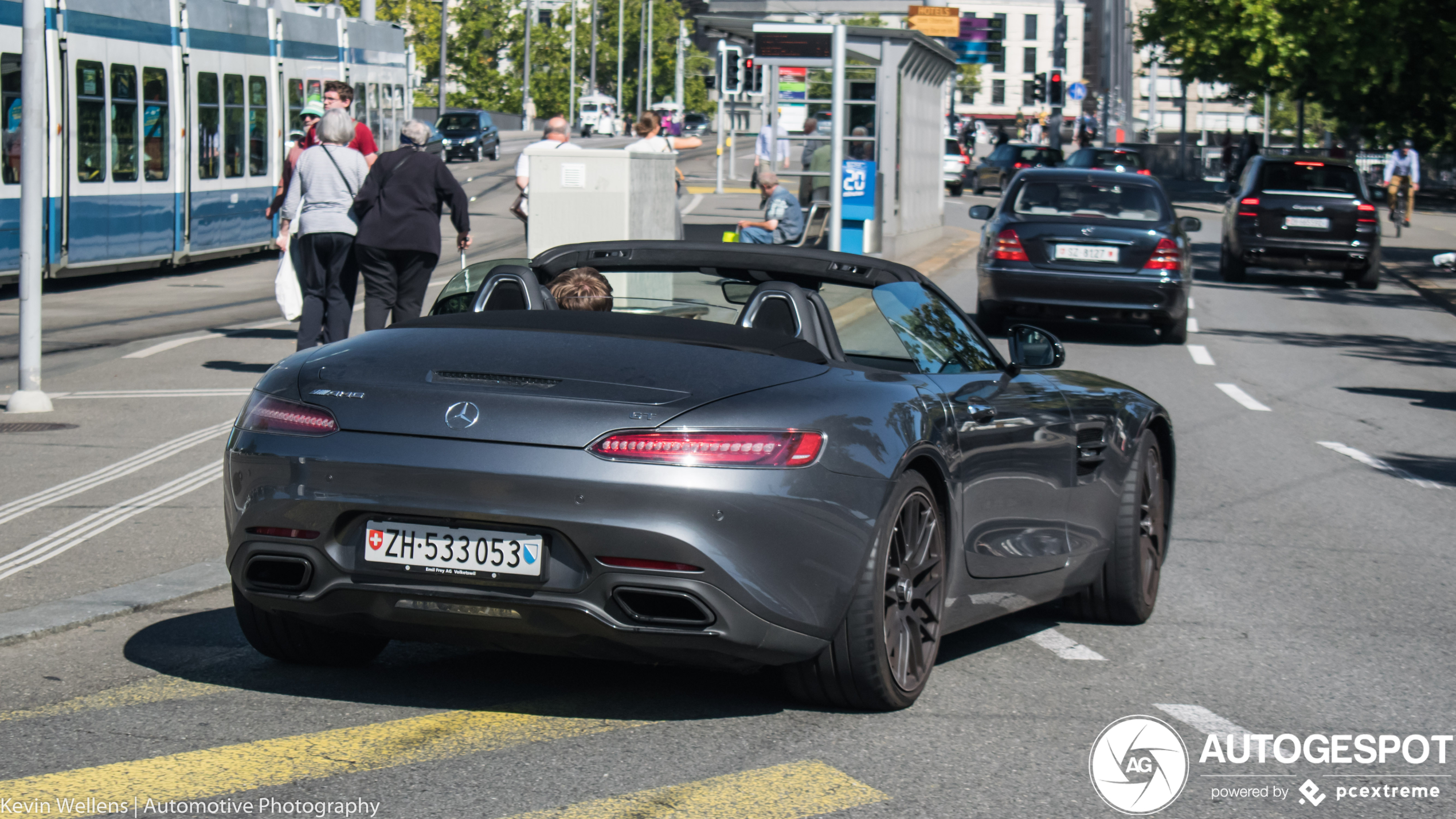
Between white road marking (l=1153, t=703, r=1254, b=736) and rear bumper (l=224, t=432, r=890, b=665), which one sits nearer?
rear bumper (l=224, t=432, r=890, b=665)

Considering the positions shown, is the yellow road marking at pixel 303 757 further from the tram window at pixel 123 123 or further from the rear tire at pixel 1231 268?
the rear tire at pixel 1231 268

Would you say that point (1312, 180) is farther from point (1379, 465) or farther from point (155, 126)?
point (155, 126)

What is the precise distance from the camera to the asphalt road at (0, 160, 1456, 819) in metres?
4.06

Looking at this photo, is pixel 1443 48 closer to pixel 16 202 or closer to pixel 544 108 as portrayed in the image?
pixel 16 202

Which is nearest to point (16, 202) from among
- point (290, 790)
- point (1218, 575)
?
point (1218, 575)

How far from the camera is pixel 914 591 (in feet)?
15.9

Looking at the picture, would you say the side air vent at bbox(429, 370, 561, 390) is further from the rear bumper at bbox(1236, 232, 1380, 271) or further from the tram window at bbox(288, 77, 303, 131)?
the rear bumper at bbox(1236, 232, 1380, 271)

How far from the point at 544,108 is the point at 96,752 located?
96.7 meters

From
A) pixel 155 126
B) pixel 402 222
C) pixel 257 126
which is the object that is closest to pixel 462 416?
pixel 402 222

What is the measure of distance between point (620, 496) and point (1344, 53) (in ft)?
105

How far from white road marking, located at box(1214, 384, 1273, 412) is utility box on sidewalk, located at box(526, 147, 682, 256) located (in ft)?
17.3

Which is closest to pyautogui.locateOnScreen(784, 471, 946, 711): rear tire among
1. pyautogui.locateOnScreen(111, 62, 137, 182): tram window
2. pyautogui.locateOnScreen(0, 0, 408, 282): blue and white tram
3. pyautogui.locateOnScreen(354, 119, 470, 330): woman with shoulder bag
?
pyautogui.locateOnScreen(354, 119, 470, 330): woman with shoulder bag

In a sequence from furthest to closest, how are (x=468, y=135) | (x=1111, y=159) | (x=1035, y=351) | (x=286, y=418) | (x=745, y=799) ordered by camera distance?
(x=468, y=135)
(x=1111, y=159)
(x=1035, y=351)
(x=286, y=418)
(x=745, y=799)

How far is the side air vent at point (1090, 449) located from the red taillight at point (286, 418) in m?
2.55
